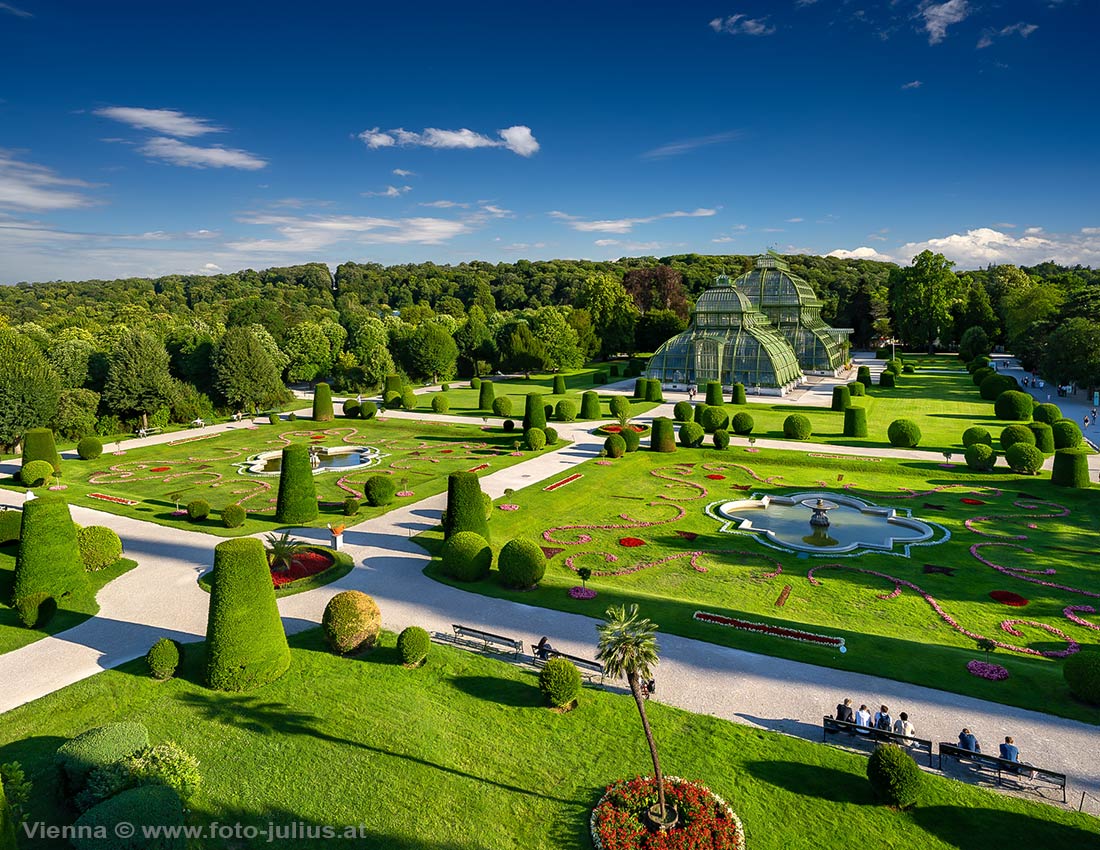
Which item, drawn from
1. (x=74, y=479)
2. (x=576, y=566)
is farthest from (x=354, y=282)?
(x=576, y=566)

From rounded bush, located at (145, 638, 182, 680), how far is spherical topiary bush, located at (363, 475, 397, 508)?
1374 centimetres

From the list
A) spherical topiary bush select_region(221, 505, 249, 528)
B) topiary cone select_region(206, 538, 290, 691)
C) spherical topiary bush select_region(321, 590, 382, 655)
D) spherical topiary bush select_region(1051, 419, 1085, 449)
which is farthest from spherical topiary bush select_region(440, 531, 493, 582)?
spherical topiary bush select_region(1051, 419, 1085, 449)

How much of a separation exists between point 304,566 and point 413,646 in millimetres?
8622

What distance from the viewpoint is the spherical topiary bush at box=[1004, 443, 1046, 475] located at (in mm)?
32000

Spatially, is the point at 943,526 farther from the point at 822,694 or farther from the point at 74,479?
the point at 74,479

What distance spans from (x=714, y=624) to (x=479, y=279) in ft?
455

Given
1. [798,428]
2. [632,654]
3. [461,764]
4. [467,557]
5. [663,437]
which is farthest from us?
[798,428]

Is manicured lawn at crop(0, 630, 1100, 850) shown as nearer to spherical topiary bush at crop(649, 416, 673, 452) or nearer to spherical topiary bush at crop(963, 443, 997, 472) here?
spherical topiary bush at crop(649, 416, 673, 452)

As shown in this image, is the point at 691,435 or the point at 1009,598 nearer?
the point at 1009,598

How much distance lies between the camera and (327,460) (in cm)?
4069

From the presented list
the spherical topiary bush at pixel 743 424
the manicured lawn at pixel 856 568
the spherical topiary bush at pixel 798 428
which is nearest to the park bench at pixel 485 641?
the manicured lawn at pixel 856 568

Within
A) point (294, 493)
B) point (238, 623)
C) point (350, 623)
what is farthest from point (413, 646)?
point (294, 493)

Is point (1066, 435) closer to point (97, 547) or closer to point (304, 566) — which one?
point (304, 566)

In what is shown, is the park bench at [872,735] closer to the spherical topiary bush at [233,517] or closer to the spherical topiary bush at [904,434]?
the spherical topiary bush at [233,517]
